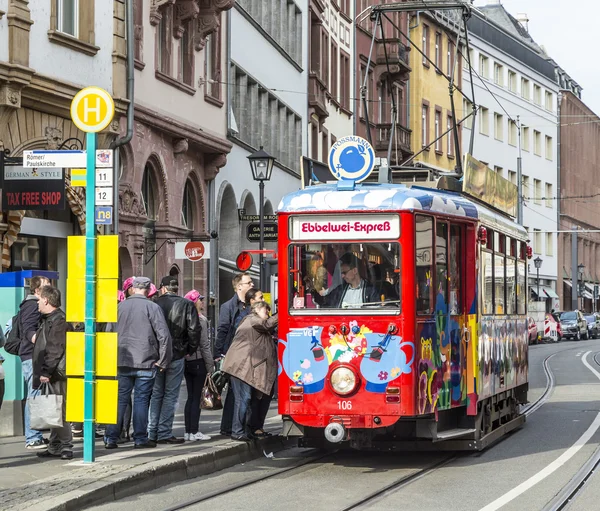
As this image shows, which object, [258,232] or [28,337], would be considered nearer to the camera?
[28,337]

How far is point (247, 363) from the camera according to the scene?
1475 cm

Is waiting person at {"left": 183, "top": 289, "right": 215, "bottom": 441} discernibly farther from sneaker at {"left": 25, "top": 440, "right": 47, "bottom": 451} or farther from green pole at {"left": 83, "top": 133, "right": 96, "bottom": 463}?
green pole at {"left": 83, "top": 133, "right": 96, "bottom": 463}

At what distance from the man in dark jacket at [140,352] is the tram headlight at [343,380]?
5.56ft

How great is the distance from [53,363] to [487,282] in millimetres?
5343

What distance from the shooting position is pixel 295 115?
42.7 meters

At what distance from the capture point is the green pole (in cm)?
1255

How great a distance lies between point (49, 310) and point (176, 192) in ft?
52.7

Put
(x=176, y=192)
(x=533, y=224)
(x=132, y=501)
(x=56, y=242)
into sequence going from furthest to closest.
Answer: (x=533, y=224)
(x=176, y=192)
(x=56, y=242)
(x=132, y=501)

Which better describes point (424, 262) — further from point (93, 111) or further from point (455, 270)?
point (93, 111)

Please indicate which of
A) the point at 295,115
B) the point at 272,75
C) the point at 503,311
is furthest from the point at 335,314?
the point at 295,115

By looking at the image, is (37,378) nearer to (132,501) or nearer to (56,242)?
(132,501)

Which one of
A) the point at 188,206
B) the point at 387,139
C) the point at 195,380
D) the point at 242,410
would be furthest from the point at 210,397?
the point at 387,139

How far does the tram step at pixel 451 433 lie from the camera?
45.9 ft

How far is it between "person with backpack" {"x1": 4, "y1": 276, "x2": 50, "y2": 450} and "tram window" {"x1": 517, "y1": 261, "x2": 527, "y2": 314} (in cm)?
725
